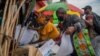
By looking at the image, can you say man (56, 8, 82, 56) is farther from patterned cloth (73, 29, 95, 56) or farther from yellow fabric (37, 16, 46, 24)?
yellow fabric (37, 16, 46, 24)

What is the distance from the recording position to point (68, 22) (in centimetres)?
282

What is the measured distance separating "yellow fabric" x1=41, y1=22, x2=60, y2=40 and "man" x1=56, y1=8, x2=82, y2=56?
92 mm

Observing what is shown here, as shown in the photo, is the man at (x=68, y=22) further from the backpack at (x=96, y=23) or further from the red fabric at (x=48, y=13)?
the backpack at (x=96, y=23)

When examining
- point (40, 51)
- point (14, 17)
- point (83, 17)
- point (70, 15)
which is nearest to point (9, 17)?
point (14, 17)

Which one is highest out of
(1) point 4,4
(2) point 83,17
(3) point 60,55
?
(1) point 4,4

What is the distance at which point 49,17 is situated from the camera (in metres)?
2.90

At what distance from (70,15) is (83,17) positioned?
0.25 meters

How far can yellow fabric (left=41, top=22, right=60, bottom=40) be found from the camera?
2.76 meters

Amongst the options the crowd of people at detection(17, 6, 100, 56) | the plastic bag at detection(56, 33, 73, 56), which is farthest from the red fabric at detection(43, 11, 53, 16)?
the plastic bag at detection(56, 33, 73, 56)

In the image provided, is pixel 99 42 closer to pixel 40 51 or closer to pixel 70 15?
pixel 70 15

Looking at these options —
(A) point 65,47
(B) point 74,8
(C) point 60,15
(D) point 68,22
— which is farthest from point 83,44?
(B) point 74,8

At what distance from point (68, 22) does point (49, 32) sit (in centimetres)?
20

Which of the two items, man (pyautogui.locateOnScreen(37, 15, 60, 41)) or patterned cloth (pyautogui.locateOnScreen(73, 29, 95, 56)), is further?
man (pyautogui.locateOnScreen(37, 15, 60, 41))

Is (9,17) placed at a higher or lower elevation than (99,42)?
higher
